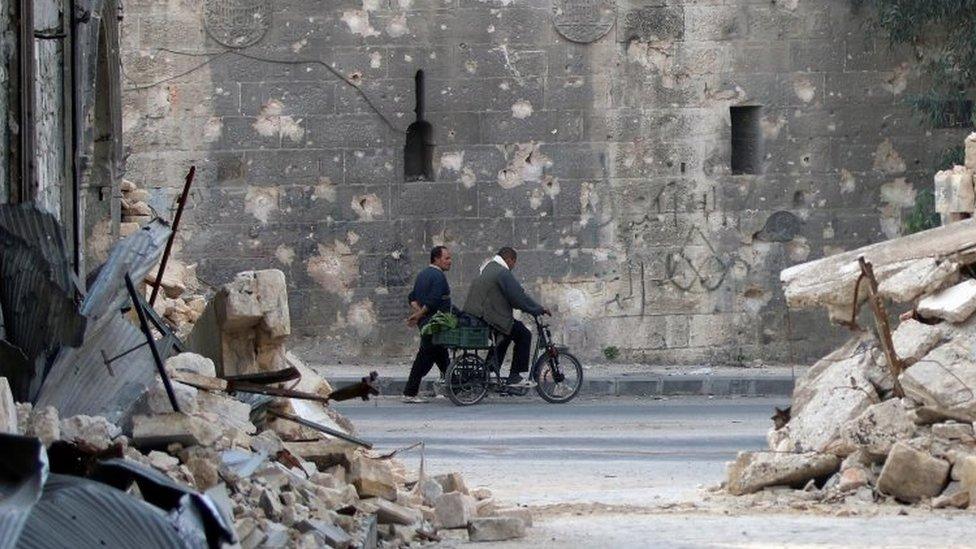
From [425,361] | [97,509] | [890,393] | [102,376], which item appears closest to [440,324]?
[425,361]

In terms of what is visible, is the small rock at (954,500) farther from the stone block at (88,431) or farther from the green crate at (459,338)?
the green crate at (459,338)

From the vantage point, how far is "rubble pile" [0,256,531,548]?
269 inches

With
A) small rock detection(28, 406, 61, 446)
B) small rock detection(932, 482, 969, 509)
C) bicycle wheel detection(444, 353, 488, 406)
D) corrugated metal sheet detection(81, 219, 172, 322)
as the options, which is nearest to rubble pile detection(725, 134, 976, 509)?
small rock detection(932, 482, 969, 509)

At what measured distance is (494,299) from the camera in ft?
59.8

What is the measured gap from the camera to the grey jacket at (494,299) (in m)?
18.1

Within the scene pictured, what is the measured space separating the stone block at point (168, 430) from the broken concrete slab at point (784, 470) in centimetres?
368

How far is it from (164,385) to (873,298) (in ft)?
14.6

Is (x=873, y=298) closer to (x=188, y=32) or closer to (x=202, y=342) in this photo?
(x=202, y=342)

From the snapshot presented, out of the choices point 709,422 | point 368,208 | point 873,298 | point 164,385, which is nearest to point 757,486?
point 873,298

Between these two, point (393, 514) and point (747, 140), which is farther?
point (747, 140)

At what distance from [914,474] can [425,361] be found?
28.9 feet

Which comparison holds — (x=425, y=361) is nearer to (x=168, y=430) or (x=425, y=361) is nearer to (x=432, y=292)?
(x=432, y=292)

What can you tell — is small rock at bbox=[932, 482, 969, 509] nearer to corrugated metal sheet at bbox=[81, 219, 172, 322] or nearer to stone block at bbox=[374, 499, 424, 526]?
stone block at bbox=[374, 499, 424, 526]

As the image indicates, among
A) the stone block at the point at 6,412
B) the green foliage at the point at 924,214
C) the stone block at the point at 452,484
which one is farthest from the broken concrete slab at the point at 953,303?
the green foliage at the point at 924,214
